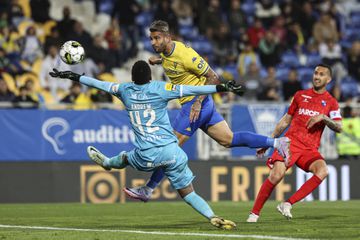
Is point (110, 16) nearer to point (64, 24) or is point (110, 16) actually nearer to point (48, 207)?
point (64, 24)

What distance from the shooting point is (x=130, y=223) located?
13.4 m

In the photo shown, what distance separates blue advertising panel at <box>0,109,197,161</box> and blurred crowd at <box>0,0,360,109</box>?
0.36 m

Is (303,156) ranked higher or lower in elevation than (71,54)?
lower

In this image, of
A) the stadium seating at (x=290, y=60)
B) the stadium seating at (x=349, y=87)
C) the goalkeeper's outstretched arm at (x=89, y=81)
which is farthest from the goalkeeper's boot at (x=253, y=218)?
the stadium seating at (x=290, y=60)

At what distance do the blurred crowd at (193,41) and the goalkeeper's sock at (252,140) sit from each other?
7.50 meters

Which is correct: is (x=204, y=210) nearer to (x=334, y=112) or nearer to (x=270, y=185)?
(x=270, y=185)

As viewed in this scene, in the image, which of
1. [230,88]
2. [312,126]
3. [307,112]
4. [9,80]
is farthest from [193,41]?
[230,88]

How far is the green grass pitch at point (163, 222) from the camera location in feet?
36.6

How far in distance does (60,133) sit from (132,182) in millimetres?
1837

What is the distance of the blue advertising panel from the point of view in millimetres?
19906

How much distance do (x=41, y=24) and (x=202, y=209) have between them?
14.0 m

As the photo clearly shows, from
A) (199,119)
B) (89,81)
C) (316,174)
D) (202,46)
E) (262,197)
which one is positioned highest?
(202,46)

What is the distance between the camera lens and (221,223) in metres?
11.5

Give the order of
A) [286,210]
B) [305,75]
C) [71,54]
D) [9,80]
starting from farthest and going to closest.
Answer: [305,75] → [9,80] → [286,210] → [71,54]
